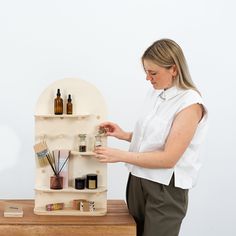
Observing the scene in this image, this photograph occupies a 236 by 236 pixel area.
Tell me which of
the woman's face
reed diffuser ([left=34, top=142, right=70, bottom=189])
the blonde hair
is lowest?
reed diffuser ([left=34, top=142, right=70, bottom=189])

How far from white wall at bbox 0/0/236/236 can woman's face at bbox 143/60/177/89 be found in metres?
1.25

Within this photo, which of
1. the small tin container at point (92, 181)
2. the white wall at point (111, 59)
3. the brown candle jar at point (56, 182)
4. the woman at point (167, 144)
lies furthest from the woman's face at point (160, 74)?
the white wall at point (111, 59)

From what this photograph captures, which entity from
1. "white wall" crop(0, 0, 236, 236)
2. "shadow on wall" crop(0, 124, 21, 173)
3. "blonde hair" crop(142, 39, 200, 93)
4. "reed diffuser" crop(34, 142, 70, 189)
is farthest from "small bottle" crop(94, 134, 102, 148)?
"shadow on wall" crop(0, 124, 21, 173)

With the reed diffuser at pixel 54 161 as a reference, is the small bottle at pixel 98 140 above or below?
above

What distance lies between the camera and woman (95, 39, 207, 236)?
2369 millimetres

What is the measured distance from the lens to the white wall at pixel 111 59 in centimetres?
367

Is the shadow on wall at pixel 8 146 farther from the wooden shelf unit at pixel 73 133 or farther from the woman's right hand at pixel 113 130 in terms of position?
the woman's right hand at pixel 113 130

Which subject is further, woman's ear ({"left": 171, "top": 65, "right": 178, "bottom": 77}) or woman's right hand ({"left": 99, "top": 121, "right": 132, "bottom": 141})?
woman's right hand ({"left": 99, "top": 121, "right": 132, "bottom": 141})

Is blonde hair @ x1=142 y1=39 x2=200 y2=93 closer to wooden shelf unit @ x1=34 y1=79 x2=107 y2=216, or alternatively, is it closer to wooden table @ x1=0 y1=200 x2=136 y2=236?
wooden shelf unit @ x1=34 y1=79 x2=107 y2=216

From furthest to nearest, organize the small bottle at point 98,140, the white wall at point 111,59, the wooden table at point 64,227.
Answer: the white wall at point 111,59 → the small bottle at point 98,140 → the wooden table at point 64,227

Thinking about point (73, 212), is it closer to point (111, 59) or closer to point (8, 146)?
point (8, 146)

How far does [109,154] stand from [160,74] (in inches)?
18.3

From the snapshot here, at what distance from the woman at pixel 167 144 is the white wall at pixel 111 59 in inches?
48.0

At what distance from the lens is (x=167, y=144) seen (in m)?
2.37
